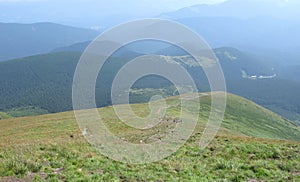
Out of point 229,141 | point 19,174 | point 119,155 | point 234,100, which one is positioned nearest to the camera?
point 19,174

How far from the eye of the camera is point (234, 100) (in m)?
111

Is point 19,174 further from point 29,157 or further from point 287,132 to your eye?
point 287,132

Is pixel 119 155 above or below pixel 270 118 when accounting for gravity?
above

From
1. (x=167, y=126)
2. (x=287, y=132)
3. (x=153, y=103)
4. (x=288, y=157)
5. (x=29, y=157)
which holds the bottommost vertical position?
(x=287, y=132)

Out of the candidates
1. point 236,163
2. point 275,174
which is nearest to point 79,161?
point 236,163

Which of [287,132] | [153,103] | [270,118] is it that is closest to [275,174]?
[153,103]

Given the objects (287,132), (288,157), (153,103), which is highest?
(288,157)

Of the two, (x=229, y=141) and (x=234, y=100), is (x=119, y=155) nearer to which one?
(x=229, y=141)

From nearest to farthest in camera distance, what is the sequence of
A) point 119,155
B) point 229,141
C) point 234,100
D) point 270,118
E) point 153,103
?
point 119,155
point 229,141
point 153,103
point 270,118
point 234,100

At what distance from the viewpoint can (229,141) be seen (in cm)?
2920

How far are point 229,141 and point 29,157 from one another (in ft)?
59.1

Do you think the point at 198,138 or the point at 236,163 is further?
the point at 198,138

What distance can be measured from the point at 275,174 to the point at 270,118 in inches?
3490

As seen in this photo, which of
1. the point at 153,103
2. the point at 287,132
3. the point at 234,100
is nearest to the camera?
the point at 153,103
